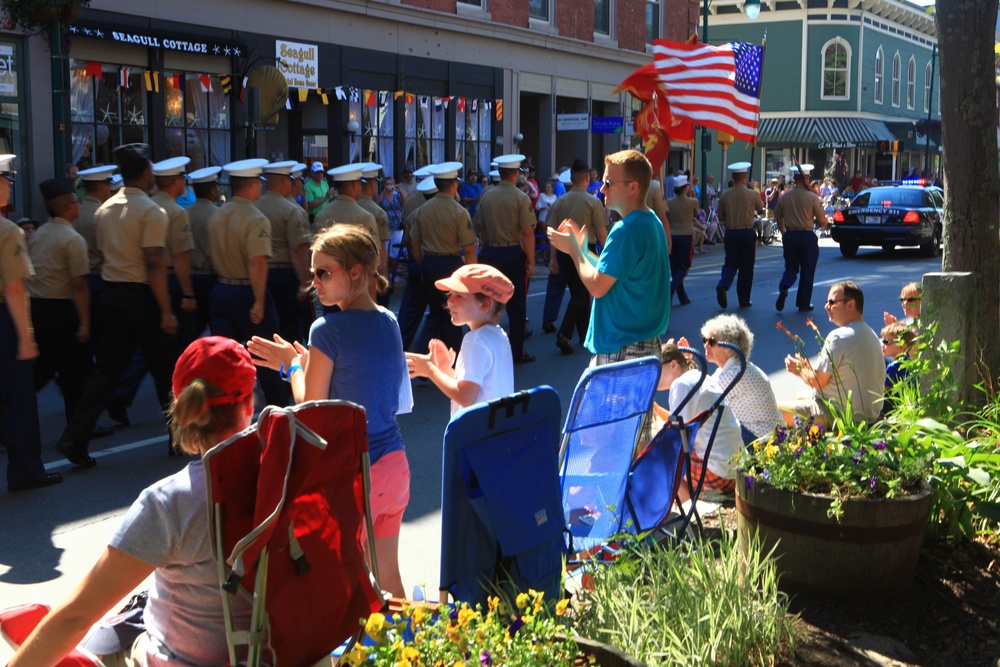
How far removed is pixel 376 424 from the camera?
165 inches

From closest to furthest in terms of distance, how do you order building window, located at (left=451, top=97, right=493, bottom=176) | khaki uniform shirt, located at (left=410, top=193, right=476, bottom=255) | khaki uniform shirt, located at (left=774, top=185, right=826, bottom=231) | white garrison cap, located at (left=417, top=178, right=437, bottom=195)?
khaki uniform shirt, located at (left=410, top=193, right=476, bottom=255), white garrison cap, located at (left=417, top=178, right=437, bottom=195), khaki uniform shirt, located at (left=774, top=185, right=826, bottom=231), building window, located at (left=451, top=97, right=493, bottom=176)

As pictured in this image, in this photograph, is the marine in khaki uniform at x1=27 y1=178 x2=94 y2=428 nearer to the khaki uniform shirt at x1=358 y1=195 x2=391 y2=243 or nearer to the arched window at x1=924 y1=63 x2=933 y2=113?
the khaki uniform shirt at x1=358 y1=195 x2=391 y2=243

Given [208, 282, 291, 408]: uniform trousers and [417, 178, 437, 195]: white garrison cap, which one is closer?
[208, 282, 291, 408]: uniform trousers

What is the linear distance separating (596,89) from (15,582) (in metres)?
26.8

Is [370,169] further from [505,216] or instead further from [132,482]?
[132,482]

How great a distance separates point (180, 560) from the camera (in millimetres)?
2867

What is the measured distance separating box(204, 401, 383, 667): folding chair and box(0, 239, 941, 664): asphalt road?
7.44 ft

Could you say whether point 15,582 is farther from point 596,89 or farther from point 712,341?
point 596,89

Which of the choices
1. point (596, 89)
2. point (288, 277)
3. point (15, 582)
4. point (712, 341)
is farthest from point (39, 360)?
point (596, 89)

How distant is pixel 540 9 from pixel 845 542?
25.6 meters

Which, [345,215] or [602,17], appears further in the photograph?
[602,17]

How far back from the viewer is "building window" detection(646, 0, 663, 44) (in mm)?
33094

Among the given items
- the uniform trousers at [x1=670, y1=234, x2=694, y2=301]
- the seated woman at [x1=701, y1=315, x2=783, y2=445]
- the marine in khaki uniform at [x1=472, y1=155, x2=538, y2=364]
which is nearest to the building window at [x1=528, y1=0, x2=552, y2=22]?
the uniform trousers at [x1=670, y1=234, x2=694, y2=301]

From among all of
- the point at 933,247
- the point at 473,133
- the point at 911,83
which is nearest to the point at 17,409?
the point at 473,133
